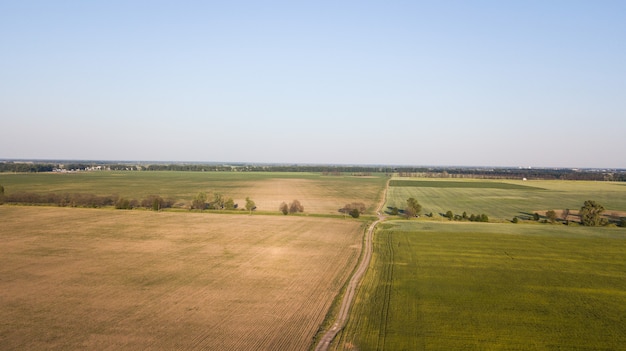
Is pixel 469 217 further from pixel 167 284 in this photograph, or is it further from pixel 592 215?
pixel 167 284

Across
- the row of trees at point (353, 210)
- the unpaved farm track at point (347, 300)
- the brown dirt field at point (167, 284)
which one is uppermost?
the row of trees at point (353, 210)

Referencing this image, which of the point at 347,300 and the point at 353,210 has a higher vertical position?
the point at 353,210

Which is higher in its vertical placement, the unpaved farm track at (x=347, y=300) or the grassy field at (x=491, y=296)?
the grassy field at (x=491, y=296)

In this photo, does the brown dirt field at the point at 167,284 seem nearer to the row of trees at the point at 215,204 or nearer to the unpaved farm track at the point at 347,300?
the unpaved farm track at the point at 347,300

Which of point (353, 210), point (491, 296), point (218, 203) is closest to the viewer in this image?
point (491, 296)

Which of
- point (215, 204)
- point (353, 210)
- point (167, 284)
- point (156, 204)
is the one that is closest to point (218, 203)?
point (215, 204)

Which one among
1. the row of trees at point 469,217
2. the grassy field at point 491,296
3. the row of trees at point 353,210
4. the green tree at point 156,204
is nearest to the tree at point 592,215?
the row of trees at point 469,217

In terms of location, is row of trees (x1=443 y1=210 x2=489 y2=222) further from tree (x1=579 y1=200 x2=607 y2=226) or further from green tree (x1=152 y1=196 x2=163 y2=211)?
green tree (x1=152 y1=196 x2=163 y2=211)

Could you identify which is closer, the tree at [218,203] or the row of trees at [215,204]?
the row of trees at [215,204]
